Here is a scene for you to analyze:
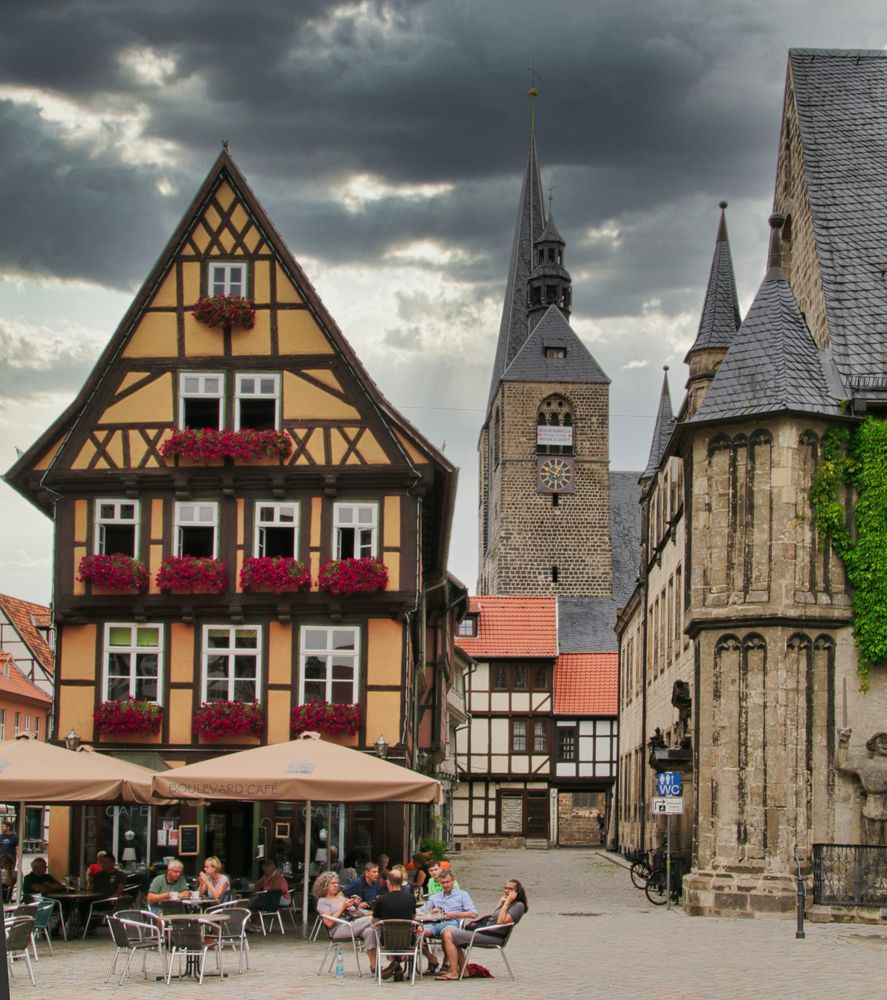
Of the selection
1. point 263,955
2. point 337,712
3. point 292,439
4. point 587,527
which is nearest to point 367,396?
point 292,439

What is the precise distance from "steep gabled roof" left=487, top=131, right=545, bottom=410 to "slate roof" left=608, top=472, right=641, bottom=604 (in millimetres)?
11439

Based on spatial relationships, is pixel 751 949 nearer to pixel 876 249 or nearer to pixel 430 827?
pixel 876 249

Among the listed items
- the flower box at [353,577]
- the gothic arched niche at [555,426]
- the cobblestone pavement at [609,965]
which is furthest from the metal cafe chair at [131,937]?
the gothic arched niche at [555,426]

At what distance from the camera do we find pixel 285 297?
28.4 meters

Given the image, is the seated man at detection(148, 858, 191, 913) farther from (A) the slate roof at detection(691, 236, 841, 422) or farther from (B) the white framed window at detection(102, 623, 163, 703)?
(A) the slate roof at detection(691, 236, 841, 422)

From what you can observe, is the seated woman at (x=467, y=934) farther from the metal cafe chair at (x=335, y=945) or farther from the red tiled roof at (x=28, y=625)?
the red tiled roof at (x=28, y=625)

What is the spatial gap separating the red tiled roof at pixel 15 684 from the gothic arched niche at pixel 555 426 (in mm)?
38509

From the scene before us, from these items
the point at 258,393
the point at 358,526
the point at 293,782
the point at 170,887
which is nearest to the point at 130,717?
the point at 358,526

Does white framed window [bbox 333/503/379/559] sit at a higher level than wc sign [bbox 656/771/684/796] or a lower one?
higher

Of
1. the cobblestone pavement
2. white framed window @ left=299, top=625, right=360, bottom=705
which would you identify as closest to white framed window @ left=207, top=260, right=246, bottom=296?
white framed window @ left=299, top=625, right=360, bottom=705

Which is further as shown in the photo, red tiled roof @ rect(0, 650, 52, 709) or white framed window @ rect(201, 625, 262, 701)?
red tiled roof @ rect(0, 650, 52, 709)

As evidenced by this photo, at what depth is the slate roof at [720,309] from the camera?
3659cm

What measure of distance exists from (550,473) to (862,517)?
6575cm

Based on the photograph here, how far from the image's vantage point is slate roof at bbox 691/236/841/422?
25031 mm
